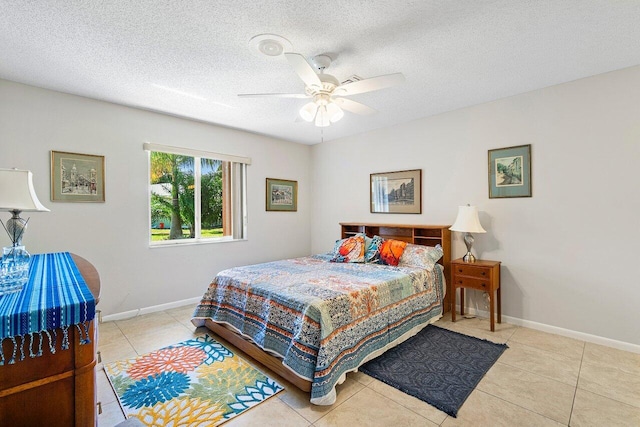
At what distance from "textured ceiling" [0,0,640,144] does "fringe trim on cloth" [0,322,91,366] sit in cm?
189

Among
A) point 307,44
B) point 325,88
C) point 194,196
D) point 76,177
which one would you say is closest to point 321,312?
point 325,88

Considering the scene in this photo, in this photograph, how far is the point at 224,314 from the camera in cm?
293

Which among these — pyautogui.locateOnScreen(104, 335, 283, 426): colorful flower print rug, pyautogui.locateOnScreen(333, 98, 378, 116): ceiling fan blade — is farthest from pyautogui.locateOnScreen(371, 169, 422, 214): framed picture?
pyautogui.locateOnScreen(104, 335, 283, 426): colorful flower print rug

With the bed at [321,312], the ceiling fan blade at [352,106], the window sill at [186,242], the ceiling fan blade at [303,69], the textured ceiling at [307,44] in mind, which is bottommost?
the bed at [321,312]

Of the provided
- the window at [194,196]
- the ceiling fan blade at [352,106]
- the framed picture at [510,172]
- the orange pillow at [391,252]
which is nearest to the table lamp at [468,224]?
the framed picture at [510,172]

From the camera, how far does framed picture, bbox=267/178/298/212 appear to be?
504 cm

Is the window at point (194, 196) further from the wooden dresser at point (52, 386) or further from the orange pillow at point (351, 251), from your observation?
the wooden dresser at point (52, 386)

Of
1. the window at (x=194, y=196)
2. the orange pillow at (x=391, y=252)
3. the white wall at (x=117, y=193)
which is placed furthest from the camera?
the window at (x=194, y=196)

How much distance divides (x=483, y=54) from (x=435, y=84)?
23.2 inches

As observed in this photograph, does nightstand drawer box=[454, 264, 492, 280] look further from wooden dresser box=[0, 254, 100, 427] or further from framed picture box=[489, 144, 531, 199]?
wooden dresser box=[0, 254, 100, 427]

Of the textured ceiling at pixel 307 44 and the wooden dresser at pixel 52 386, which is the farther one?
the textured ceiling at pixel 307 44

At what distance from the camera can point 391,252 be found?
11.9ft

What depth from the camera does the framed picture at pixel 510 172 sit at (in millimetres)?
3227

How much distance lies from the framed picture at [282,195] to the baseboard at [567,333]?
323cm
